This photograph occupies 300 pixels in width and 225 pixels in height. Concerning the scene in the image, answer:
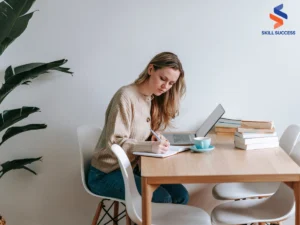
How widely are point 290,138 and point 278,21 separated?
0.81 metres

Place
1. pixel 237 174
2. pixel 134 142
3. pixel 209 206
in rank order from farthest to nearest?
pixel 209 206, pixel 134 142, pixel 237 174

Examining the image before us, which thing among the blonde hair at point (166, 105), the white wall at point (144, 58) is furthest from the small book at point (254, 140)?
the white wall at point (144, 58)

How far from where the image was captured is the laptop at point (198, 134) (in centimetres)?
257

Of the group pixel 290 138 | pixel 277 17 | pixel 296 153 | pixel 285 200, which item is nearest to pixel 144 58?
pixel 277 17

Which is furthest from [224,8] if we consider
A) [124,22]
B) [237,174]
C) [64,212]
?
[64,212]

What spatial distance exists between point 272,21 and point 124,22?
0.97 m

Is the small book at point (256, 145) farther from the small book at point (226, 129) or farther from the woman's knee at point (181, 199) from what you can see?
the woman's knee at point (181, 199)

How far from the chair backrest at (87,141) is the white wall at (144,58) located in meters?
0.24

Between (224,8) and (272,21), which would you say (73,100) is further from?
(272,21)

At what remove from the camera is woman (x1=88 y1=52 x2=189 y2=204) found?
2.35 metres

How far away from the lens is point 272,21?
2.90 m

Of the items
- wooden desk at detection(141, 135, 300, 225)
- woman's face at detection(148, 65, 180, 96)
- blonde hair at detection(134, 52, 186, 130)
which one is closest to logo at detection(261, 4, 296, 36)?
blonde hair at detection(134, 52, 186, 130)

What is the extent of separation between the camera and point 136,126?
250cm

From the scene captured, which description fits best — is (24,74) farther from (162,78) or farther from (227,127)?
(227,127)
